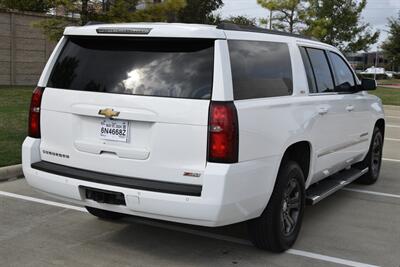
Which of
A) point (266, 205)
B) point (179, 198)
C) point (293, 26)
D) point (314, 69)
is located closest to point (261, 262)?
point (266, 205)

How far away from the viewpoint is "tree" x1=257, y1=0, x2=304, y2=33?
29625 mm

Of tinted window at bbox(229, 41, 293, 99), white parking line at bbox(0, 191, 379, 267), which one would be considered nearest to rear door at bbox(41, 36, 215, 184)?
tinted window at bbox(229, 41, 293, 99)

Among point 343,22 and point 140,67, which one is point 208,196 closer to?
point 140,67

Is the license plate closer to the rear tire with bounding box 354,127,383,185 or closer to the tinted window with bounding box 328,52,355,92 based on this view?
the tinted window with bounding box 328,52,355,92

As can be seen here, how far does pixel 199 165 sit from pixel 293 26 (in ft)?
92.1

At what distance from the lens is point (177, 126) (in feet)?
12.7

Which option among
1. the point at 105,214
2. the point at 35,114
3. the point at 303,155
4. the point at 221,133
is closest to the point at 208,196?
the point at 221,133

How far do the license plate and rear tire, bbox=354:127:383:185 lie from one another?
13.5 feet

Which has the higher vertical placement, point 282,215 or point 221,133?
point 221,133

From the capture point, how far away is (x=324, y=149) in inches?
213

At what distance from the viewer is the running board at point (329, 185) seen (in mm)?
5256

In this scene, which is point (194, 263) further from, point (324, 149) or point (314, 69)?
point (314, 69)

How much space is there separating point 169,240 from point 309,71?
213 centimetres

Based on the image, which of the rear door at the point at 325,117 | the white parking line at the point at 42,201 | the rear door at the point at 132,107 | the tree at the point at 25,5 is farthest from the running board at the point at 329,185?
the tree at the point at 25,5
